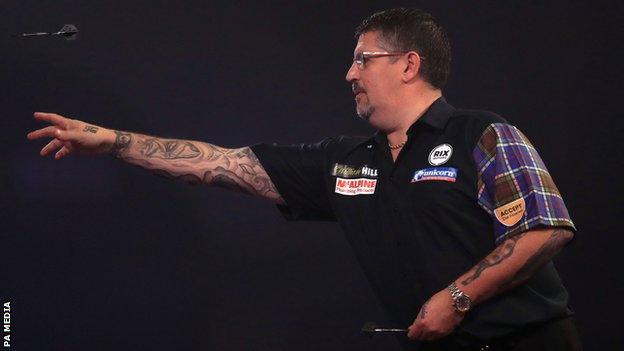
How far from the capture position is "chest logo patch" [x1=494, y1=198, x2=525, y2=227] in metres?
1.72

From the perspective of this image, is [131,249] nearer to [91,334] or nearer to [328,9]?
[91,334]

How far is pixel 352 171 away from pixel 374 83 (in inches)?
9.2

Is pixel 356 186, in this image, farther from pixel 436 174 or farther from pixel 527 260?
pixel 527 260

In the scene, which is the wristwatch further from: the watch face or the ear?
the ear

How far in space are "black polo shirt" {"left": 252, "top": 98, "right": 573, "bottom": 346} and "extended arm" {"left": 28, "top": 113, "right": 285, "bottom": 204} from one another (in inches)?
9.0

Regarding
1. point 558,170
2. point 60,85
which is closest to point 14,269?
point 60,85

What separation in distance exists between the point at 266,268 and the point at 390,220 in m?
0.90

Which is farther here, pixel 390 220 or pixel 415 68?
pixel 415 68

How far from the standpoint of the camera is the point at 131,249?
8.59ft

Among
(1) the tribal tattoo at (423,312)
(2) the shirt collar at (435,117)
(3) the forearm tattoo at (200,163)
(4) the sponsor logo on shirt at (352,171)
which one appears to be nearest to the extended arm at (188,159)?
(3) the forearm tattoo at (200,163)

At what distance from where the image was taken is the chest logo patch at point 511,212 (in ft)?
5.65

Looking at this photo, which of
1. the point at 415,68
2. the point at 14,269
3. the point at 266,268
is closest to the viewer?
the point at 415,68

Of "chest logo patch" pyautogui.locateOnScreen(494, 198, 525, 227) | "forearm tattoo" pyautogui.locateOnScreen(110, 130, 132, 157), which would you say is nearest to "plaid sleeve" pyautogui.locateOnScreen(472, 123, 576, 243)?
"chest logo patch" pyautogui.locateOnScreen(494, 198, 525, 227)

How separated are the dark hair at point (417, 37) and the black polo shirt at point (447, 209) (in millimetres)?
124
